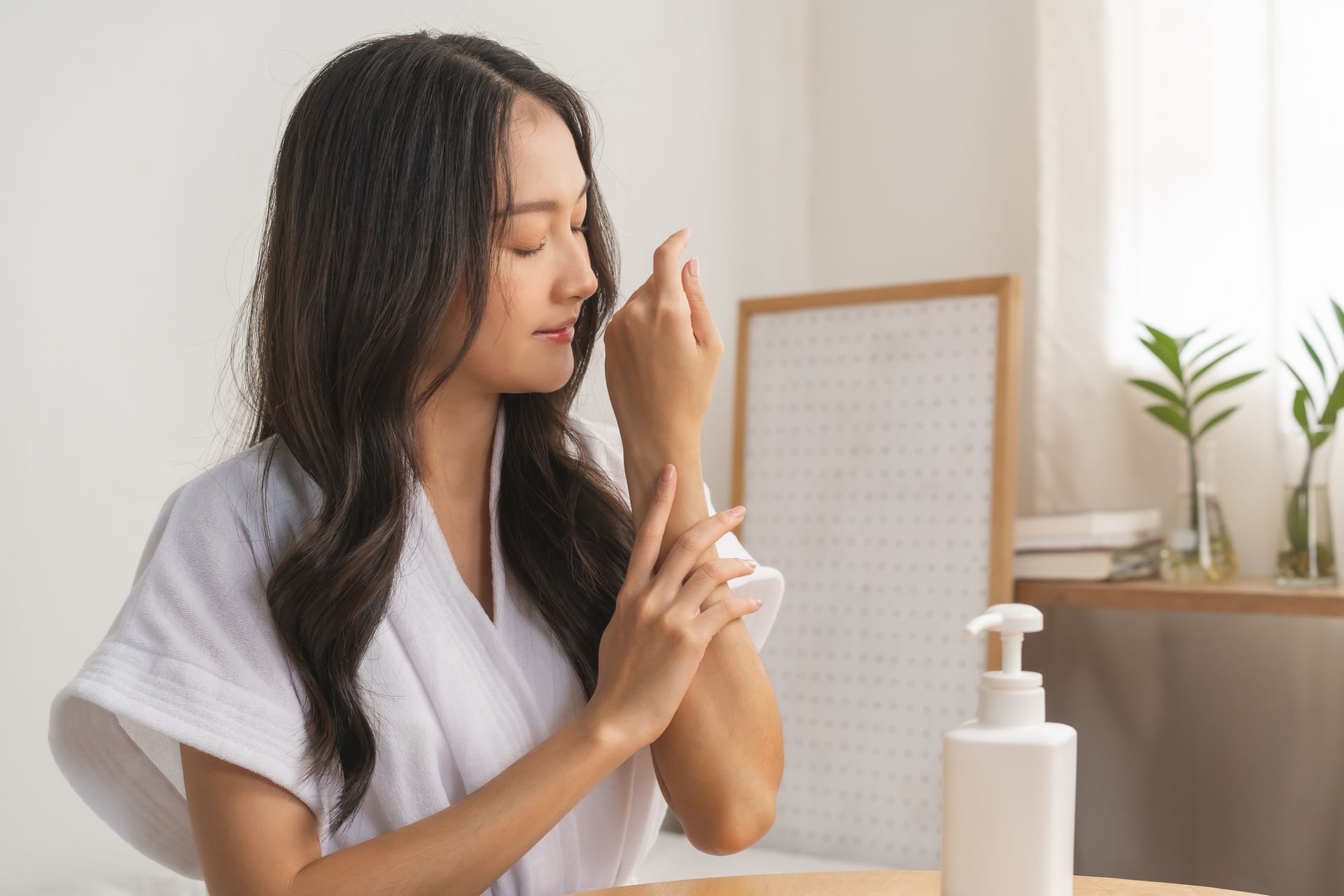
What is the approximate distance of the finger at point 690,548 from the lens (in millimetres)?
794

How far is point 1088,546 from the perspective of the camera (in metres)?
1.75

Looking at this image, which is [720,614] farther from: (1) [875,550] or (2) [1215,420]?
(2) [1215,420]

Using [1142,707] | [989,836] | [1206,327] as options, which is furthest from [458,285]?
[1142,707]

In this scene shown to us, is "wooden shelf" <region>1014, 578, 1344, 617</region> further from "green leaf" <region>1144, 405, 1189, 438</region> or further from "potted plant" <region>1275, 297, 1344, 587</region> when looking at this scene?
"green leaf" <region>1144, 405, 1189, 438</region>

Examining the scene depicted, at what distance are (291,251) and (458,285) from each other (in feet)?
0.43

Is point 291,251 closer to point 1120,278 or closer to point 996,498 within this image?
point 996,498

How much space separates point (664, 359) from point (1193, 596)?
1.12 m

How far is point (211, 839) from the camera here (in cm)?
71

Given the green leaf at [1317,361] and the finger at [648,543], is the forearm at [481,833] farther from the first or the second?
the green leaf at [1317,361]

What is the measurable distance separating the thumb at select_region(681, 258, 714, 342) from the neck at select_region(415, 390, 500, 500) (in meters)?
0.18

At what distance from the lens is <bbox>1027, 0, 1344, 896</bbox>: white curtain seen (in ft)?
5.92

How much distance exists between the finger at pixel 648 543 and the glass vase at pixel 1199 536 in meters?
1.20

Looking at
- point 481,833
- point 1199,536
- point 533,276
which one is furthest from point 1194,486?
point 481,833

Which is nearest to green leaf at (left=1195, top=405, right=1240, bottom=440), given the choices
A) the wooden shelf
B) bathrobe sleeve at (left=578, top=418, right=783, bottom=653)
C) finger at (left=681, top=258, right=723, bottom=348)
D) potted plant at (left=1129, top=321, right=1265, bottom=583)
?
potted plant at (left=1129, top=321, right=1265, bottom=583)
